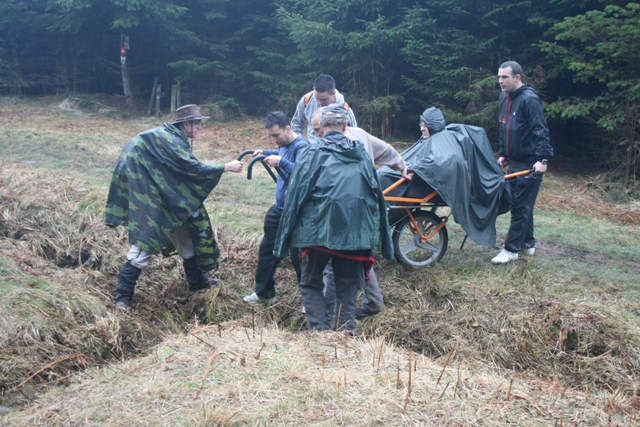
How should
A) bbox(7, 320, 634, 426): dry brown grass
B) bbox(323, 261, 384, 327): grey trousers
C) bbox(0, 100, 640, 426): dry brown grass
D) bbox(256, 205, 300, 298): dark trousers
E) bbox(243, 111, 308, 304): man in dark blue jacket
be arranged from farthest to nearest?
bbox(256, 205, 300, 298): dark trousers
bbox(323, 261, 384, 327): grey trousers
bbox(243, 111, 308, 304): man in dark blue jacket
bbox(0, 100, 640, 426): dry brown grass
bbox(7, 320, 634, 426): dry brown grass

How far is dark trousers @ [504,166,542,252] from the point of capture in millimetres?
5953

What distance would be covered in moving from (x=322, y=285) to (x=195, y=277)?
66.9 inches

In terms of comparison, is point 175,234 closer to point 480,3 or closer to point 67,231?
point 67,231

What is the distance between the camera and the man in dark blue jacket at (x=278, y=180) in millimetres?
4645

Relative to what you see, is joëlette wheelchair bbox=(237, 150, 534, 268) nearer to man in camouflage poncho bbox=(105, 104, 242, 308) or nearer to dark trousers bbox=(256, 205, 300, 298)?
dark trousers bbox=(256, 205, 300, 298)

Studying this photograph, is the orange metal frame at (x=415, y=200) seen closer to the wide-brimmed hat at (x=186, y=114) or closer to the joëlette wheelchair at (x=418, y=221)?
the joëlette wheelchair at (x=418, y=221)

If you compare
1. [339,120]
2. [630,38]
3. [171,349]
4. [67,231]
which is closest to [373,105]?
[630,38]

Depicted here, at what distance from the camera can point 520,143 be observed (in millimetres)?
6000

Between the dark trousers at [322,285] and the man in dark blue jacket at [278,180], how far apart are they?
1.72 feet

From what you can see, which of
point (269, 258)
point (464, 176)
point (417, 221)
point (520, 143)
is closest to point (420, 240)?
point (417, 221)

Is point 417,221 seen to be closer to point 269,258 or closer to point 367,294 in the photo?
point 367,294

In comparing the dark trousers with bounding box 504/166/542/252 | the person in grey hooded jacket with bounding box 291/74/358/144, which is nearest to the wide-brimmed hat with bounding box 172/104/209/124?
Answer: the person in grey hooded jacket with bounding box 291/74/358/144

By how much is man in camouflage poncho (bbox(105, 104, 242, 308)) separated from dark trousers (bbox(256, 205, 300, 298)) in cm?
55

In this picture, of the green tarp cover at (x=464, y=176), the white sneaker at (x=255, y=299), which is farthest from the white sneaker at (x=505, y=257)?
the white sneaker at (x=255, y=299)
